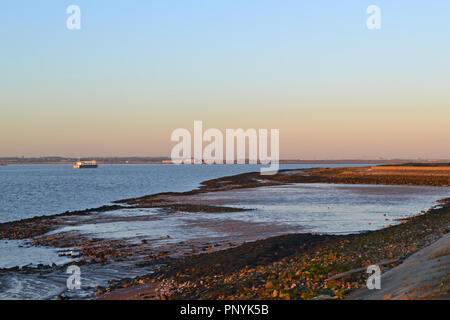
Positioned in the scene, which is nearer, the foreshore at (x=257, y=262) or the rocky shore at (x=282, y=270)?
the rocky shore at (x=282, y=270)
